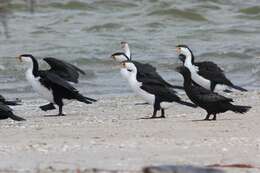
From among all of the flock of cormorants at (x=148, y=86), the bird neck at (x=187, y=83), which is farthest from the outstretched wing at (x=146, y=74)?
the bird neck at (x=187, y=83)

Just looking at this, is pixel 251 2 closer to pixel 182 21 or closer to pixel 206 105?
pixel 182 21

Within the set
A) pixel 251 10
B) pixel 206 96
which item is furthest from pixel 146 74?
pixel 251 10

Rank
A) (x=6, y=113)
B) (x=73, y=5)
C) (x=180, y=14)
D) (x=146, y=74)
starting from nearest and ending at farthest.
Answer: (x=6, y=113)
(x=146, y=74)
(x=180, y=14)
(x=73, y=5)

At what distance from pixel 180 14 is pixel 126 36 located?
4137 millimetres

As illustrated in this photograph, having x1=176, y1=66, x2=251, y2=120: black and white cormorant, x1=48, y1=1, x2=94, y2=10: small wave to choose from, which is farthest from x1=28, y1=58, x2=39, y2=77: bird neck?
x1=48, y1=1, x2=94, y2=10: small wave

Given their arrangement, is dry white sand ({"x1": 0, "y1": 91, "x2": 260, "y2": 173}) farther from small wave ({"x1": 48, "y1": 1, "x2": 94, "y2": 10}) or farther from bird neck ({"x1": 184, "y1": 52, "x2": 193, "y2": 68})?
Result: small wave ({"x1": 48, "y1": 1, "x2": 94, "y2": 10})

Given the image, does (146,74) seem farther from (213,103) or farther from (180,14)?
(180,14)

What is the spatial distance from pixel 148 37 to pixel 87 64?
4.65 metres

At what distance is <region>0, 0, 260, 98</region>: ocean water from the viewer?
61.2ft

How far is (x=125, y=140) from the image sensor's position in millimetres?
9250

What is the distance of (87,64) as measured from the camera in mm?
20453

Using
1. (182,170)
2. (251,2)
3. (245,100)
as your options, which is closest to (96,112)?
(245,100)

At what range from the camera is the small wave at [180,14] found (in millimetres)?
28594

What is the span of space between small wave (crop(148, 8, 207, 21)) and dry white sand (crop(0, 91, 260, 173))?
50.6ft
